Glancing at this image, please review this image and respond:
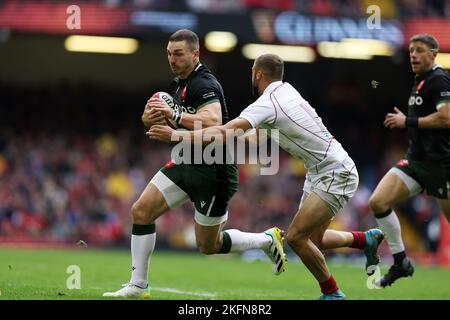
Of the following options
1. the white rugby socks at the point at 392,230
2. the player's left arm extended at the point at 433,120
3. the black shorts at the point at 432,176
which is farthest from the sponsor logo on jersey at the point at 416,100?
the white rugby socks at the point at 392,230

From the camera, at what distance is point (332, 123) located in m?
27.0

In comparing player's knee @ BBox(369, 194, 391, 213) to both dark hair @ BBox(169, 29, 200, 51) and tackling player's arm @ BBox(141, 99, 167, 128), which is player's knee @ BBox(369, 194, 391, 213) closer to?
dark hair @ BBox(169, 29, 200, 51)

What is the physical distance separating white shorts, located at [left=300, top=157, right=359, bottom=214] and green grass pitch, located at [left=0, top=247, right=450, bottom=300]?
1414 millimetres

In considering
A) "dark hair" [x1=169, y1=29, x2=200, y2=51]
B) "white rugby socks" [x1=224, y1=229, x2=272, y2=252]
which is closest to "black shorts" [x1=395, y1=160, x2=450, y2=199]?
"white rugby socks" [x1=224, y1=229, x2=272, y2=252]

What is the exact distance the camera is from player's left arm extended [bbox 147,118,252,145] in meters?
8.45

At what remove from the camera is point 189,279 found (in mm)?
13219

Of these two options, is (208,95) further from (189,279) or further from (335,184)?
(189,279)

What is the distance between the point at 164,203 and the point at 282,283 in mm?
4428

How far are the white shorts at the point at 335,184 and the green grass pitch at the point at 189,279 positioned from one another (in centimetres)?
141

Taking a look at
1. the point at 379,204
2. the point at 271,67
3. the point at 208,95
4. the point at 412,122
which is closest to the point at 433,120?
the point at 412,122

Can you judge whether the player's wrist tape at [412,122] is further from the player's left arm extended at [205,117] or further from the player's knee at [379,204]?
the player's left arm extended at [205,117]

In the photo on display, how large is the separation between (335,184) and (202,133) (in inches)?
59.4

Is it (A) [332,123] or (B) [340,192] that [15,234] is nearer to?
(A) [332,123]
